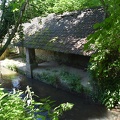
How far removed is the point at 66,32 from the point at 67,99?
409cm

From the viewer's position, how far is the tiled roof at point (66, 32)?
11.1 meters

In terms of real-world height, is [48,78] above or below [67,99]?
above

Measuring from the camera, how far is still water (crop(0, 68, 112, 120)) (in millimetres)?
8622

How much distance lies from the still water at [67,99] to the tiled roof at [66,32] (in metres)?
2.23

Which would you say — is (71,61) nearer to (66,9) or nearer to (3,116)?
(66,9)

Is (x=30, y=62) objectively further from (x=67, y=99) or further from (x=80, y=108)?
(x=80, y=108)

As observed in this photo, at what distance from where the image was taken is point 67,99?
34.0ft

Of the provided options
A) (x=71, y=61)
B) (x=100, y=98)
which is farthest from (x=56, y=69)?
(x=100, y=98)

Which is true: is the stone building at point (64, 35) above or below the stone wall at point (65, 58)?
above

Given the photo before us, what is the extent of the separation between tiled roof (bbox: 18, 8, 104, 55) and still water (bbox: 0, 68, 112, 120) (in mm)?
2230

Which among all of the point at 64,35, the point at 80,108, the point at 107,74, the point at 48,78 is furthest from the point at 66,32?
the point at 80,108

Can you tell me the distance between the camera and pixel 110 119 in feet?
26.6

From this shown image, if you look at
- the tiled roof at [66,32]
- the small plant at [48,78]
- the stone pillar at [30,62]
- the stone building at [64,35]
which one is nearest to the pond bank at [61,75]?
the small plant at [48,78]

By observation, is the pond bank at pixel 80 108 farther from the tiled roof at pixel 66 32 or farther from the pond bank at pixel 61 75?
the tiled roof at pixel 66 32
